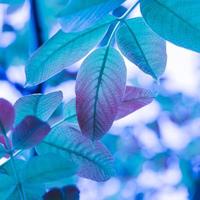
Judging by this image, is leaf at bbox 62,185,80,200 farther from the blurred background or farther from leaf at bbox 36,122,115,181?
the blurred background

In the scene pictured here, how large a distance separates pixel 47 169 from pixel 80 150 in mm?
46

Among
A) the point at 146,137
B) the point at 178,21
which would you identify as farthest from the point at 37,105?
the point at 146,137

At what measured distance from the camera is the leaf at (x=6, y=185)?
→ 38 centimetres

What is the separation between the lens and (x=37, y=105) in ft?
1.39

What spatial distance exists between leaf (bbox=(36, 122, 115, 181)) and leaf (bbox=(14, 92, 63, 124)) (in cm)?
2

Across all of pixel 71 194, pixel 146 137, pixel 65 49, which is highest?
pixel 65 49

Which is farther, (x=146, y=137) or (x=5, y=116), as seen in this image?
(x=146, y=137)

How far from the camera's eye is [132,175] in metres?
1.69

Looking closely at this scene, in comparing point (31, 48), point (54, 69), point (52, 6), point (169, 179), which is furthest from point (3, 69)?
point (54, 69)

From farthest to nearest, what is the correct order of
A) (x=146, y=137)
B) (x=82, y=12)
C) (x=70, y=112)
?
(x=146, y=137), (x=70, y=112), (x=82, y=12)

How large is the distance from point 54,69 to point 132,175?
1.34 meters

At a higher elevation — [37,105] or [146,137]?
[37,105]

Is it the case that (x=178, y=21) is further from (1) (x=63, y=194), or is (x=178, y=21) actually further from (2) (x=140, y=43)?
(1) (x=63, y=194)

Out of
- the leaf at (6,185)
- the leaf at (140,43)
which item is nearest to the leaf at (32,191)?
the leaf at (6,185)
